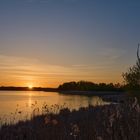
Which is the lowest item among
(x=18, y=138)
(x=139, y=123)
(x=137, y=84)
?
(x=18, y=138)

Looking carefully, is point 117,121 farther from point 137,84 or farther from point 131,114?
point 137,84

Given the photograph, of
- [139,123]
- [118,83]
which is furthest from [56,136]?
[118,83]

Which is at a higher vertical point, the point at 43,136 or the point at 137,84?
the point at 137,84

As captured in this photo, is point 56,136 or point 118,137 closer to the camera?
point 118,137

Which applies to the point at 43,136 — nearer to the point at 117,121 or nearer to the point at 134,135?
the point at 117,121

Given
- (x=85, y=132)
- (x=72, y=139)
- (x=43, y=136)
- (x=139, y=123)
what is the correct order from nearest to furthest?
(x=139, y=123) → (x=72, y=139) → (x=85, y=132) → (x=43, y=136)

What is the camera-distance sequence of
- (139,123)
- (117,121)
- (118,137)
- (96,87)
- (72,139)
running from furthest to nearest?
(96,87), (72,139), (117,121), (139,123), (118,137)

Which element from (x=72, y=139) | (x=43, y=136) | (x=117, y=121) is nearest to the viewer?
(x=117, y=121)

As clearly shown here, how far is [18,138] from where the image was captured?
965 cm

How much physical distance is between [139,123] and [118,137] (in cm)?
84

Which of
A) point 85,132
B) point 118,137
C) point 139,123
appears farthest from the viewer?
point 85,132

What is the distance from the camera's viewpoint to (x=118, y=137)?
6.39 meters

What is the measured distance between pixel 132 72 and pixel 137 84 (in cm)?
79

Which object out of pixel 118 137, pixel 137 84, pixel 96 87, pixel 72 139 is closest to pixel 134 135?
pixel 118 137
